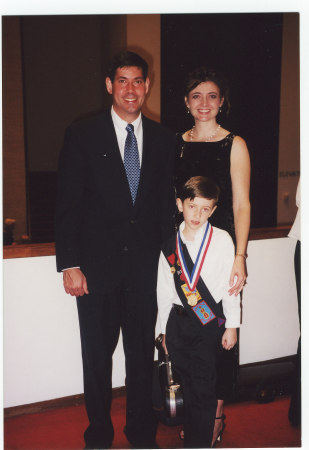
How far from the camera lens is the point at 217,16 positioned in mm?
1776

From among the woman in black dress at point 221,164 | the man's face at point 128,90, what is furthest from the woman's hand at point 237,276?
the man's face at point 128,90

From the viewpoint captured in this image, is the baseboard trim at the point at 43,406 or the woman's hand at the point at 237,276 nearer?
the woman's hand at the point at 237,276

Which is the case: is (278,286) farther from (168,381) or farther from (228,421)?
(168,381)

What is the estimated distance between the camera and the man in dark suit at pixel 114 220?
160cm

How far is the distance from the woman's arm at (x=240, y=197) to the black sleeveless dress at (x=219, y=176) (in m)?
0.02

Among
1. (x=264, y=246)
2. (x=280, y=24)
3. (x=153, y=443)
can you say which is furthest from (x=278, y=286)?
(x=280, y=24)

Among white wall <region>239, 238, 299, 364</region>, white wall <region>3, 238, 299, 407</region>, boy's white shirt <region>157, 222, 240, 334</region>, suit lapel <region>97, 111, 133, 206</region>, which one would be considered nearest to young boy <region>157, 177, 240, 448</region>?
boy's white shirt <region>157, 222, 240, 334</region>

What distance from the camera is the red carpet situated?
6.12 ft

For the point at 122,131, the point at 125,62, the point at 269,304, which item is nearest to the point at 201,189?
the point at 122,131

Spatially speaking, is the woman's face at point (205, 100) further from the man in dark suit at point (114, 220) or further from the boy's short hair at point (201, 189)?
the boy's short hair at point (201, 189)

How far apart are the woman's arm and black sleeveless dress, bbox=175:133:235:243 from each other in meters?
0.02

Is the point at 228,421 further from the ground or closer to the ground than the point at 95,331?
closer to the ground

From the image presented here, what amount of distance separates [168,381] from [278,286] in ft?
3.70

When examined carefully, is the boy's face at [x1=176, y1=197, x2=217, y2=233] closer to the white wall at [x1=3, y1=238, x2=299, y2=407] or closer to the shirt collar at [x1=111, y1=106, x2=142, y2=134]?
the shirt collar at [x1=111, y1=106, x2=142, y2=134]
